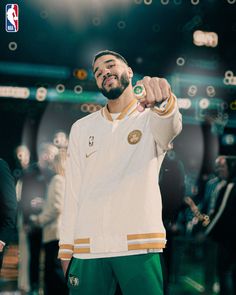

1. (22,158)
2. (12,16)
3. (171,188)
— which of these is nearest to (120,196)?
(171,188)

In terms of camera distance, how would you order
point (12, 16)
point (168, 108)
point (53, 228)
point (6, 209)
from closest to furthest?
point (168, 108)
point (6, 209)
point (12, 16)
point (53, 228)

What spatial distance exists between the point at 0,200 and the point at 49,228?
181 cm

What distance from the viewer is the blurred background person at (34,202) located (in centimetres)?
558

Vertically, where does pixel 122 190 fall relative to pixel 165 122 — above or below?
below

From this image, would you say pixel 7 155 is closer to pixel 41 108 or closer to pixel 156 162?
pixel 41 108

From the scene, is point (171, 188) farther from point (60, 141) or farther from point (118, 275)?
point (60, 141)

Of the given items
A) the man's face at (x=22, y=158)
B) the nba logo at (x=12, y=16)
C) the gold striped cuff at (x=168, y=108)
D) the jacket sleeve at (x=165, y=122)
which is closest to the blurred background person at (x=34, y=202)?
the man's face at (x=22, y=158)

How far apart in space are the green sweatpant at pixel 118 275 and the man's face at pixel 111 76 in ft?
2.99

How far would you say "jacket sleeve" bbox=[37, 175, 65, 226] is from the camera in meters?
5.34

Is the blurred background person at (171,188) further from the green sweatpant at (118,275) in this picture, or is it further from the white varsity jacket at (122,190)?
the green sweatpant at (118,275)

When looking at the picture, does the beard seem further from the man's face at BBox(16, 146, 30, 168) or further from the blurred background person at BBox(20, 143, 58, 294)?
the man's face at BBox(16, 146, 30, 168)

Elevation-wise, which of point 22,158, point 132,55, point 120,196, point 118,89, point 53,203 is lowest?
point 120,196

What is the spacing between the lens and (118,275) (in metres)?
2.60

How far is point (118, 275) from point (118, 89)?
1.01 meters
